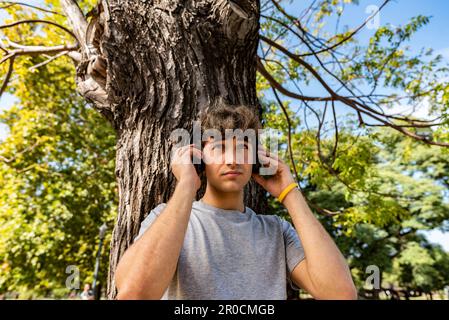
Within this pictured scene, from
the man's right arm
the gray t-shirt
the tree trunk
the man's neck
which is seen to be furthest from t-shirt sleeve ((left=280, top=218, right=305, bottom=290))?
the man's right arm

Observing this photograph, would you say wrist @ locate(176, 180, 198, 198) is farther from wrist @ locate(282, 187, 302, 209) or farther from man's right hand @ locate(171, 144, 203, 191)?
wrist @ locate(282, 187, 302, 209)

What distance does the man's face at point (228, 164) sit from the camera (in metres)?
1.38

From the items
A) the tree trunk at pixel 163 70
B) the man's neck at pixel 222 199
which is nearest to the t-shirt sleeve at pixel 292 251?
the man's neck at pixel 222 199

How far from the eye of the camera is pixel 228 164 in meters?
1.38

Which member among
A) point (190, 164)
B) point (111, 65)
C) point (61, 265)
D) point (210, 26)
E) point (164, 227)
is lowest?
point (61, 265)

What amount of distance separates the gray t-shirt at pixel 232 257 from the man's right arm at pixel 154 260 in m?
0.16

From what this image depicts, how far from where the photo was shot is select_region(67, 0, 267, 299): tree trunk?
6.05 ft

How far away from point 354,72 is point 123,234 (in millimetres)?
4692

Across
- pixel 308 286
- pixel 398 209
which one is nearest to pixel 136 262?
pixel 308 286

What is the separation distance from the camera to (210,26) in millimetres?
1911

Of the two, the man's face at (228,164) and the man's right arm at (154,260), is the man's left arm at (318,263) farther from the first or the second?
the man's right arm at (154,260)

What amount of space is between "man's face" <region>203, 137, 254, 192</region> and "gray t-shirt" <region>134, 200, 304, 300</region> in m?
0.13
